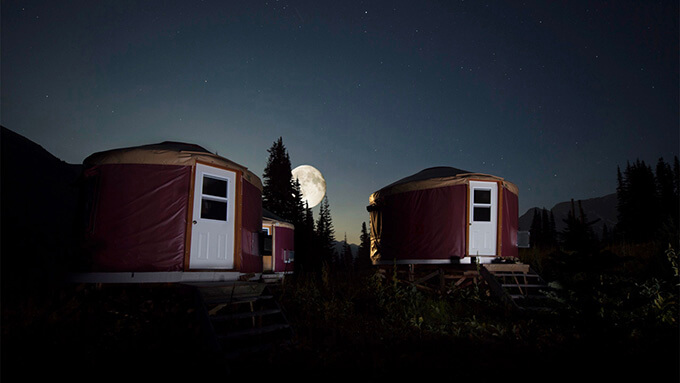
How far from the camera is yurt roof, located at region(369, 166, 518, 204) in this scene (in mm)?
9211

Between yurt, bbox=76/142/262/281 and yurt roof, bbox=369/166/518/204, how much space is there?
15.4 ft

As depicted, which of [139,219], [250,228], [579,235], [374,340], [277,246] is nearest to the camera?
→ [579,235]

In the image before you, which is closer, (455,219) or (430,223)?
(455,219)

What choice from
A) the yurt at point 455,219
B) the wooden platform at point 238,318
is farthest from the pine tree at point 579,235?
the yurt at point 455,219

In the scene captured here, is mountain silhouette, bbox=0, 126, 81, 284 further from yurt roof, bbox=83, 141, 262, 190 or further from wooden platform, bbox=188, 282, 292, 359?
wooden platform, bbox=188, 282, 292, 359

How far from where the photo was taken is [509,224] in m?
9.42

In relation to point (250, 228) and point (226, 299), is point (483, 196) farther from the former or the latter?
point (226, 299)

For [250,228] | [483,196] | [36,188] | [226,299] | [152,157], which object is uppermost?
[36,188]

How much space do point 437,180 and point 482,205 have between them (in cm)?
116

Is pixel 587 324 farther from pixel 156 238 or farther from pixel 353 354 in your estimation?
pixel 156 238

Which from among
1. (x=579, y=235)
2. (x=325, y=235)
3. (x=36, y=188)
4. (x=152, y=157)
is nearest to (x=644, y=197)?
(x=325, y=235)

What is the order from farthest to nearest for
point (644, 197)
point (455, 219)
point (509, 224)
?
point (644, 197) → point (509, 224) → point (455, 219)

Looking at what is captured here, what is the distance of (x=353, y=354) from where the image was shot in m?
4.57

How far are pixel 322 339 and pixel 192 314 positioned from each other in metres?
1.74
